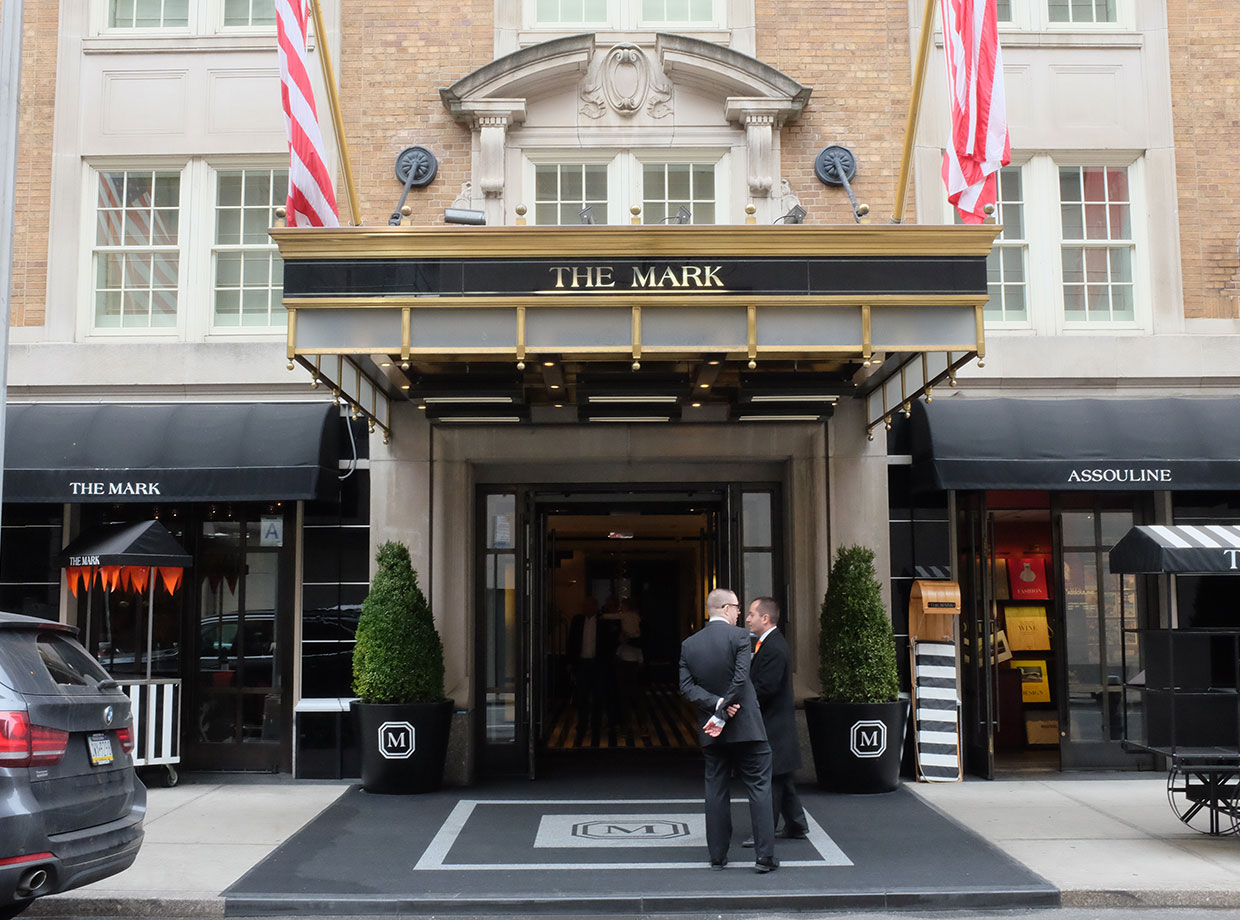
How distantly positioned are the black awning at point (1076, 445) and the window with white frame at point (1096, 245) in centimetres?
138

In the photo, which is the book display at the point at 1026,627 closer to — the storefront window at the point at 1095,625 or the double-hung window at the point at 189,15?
the storefront window at the point at 1095,625

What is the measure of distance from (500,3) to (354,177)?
8.11 feet

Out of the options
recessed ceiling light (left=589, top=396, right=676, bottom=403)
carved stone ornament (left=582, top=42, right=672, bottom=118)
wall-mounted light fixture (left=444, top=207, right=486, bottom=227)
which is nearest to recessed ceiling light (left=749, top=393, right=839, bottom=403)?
recessed ceiling light (left=589, top=396, right=676, bottom=403)

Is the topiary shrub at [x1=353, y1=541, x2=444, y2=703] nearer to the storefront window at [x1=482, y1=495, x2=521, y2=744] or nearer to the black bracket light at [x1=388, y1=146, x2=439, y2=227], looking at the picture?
the storefront window at [x1=482, y1=495, x2=521, y2=744]

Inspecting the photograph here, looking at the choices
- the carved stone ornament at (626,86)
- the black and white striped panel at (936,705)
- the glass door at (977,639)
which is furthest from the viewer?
the carved stone ornament at (626,86)

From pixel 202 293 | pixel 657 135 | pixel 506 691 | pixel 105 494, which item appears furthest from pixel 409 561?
pixel 657 135

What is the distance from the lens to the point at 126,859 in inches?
256

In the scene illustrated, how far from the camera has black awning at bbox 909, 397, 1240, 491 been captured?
37.0ft

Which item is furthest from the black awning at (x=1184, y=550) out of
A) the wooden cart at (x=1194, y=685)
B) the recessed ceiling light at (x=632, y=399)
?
the recessed ceiling light at (x=632, y=399)

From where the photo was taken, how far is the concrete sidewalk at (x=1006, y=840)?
759cm

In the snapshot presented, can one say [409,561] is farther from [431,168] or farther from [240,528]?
[431,168]

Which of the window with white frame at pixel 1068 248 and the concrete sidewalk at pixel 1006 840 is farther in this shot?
the window with white frame at pixel 1068 248

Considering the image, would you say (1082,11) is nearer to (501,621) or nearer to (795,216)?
(795,216)

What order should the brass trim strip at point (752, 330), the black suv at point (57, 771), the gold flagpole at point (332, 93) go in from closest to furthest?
the black suv at point (57, 771) → the brass trim strip at point (752, 330) → the gold flagpole at point (332, 93)
